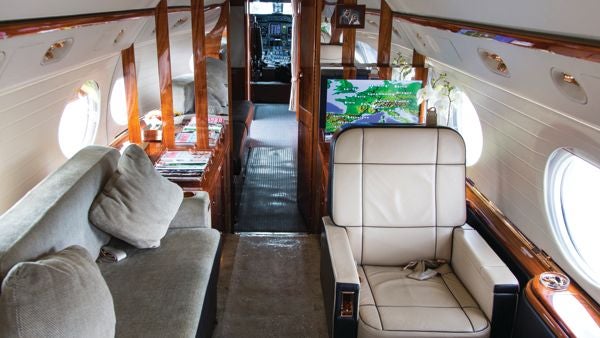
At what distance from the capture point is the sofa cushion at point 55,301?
1.52 m

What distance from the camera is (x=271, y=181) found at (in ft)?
20.0

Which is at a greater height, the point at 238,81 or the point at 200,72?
the point at 200,72

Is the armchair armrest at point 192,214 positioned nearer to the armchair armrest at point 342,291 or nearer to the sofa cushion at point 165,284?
the sofa cushion at point 165,284

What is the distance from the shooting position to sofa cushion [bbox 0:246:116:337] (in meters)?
1.52

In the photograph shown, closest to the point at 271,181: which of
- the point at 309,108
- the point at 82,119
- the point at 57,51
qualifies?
the point at 309,108

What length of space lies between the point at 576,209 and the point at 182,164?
2.43 metres

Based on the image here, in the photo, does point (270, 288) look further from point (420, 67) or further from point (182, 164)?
point (420, 67)

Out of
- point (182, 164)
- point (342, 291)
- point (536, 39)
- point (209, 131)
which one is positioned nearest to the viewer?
point (536, 39)

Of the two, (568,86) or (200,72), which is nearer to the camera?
(568,86)

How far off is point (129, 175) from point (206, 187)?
780 mm

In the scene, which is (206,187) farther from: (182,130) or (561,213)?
(561,213)

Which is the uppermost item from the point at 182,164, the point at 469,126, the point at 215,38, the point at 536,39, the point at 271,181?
the point at 536,39

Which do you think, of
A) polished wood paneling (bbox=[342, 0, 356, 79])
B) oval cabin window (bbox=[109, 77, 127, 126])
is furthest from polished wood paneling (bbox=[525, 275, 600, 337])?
oval cabin window (bbox=[109, 77, 127, 126])

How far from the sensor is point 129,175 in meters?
2.72
